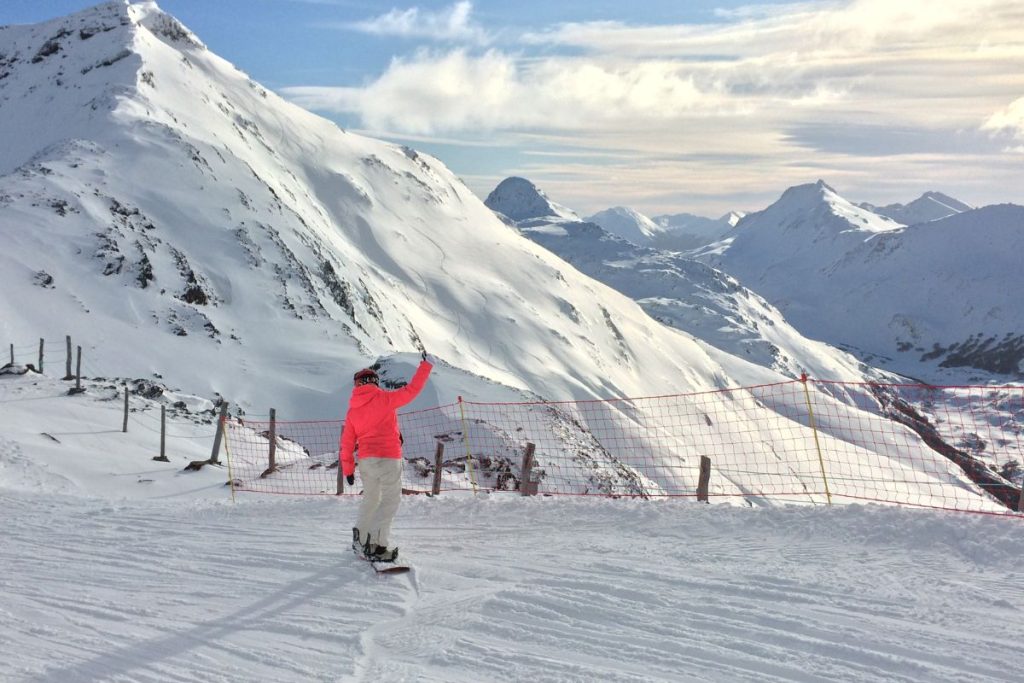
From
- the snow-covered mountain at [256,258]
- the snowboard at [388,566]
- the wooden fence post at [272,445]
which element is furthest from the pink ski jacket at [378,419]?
the wooden fence post at [272,445]

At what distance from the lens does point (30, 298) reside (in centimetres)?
4278

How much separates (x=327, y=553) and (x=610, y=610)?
3756 millimetres

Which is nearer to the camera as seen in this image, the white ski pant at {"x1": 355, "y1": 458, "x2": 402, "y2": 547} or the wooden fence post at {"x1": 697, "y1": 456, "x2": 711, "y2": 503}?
the white ski pant at {"x1": 355, "y1": 458, "x2": 402, "y2": 547}

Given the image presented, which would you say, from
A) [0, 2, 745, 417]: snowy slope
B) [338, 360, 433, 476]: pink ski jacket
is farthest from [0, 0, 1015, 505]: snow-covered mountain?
[338, 360, 433, 476]: pink ski jacket

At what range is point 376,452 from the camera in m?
8.33

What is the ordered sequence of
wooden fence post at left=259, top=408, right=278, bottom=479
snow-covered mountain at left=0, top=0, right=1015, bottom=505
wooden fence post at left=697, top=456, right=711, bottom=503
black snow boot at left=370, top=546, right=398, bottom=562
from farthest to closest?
snow-covered mountain at left=0, top=0, right=1015, bottom=505 → wooden fence post at left=259, top=408, right=278, bottom=479 → wooden fence post at left=697, top=456, right=711, bottom=503 → black snow boot at left=370, top=546, right=398, bottom=562

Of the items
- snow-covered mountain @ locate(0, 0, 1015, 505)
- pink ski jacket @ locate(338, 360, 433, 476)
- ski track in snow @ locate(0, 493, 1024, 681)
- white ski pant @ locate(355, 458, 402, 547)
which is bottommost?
ski track in snow @ locate(0, 493, 1024, 681)

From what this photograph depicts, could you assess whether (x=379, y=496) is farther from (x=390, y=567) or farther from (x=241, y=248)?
(x=241, y=248)

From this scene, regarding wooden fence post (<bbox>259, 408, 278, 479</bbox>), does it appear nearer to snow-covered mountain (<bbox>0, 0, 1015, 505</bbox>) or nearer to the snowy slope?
snow-covered mountain (<bbox>0, 0, 1015, 505</bbox>)

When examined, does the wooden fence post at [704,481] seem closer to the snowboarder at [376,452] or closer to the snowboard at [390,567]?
the snowboard at [390,567]

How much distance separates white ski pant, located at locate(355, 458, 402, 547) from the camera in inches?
329

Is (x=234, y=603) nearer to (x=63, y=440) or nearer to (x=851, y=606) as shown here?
(x=851, y=606)

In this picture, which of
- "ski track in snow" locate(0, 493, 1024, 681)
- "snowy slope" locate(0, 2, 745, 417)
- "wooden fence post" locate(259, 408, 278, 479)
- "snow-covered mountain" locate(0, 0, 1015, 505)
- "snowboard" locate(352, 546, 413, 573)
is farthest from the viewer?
"snowy slope" locate(0, 2, 745, 417)

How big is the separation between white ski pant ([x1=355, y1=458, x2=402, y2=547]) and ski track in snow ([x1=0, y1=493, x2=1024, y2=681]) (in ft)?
1.53
